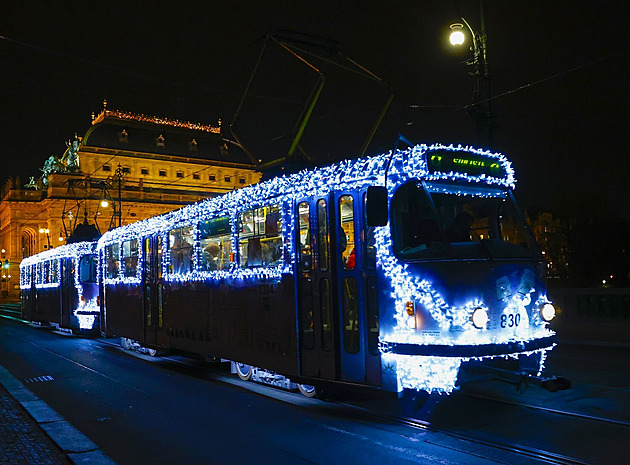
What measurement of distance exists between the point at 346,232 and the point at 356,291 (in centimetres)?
83

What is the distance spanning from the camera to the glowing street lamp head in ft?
55.0

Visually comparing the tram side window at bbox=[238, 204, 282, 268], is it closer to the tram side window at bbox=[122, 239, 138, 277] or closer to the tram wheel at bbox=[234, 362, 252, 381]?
the tram wheel at bbox=[234, 362, 252, 381]

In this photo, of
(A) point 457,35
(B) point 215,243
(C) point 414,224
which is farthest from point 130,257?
(C) point 414,224

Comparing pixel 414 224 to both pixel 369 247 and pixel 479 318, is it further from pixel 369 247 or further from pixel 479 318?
pixel 479 318

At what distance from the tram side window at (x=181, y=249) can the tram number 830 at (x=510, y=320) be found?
708cm

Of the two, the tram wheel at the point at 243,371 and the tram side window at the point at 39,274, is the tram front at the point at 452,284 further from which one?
the tram side window at the point at 39,274

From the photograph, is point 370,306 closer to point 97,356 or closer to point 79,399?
point 79,399

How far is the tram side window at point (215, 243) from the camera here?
11.3 m

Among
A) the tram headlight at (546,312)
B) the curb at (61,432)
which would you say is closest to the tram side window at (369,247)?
the tram headlight at (546,312)

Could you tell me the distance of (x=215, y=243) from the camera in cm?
1185

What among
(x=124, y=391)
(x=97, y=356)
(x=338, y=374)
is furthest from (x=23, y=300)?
(x=338, y=374)

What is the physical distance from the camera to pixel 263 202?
10180 mm

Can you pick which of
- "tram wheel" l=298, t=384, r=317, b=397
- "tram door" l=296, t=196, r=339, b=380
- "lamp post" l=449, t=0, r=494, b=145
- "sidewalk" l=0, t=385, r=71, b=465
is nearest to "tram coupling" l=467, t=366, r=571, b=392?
"tram door" l=296, t=196, r=339, b=380

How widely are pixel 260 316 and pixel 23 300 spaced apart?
2875 centimetres
